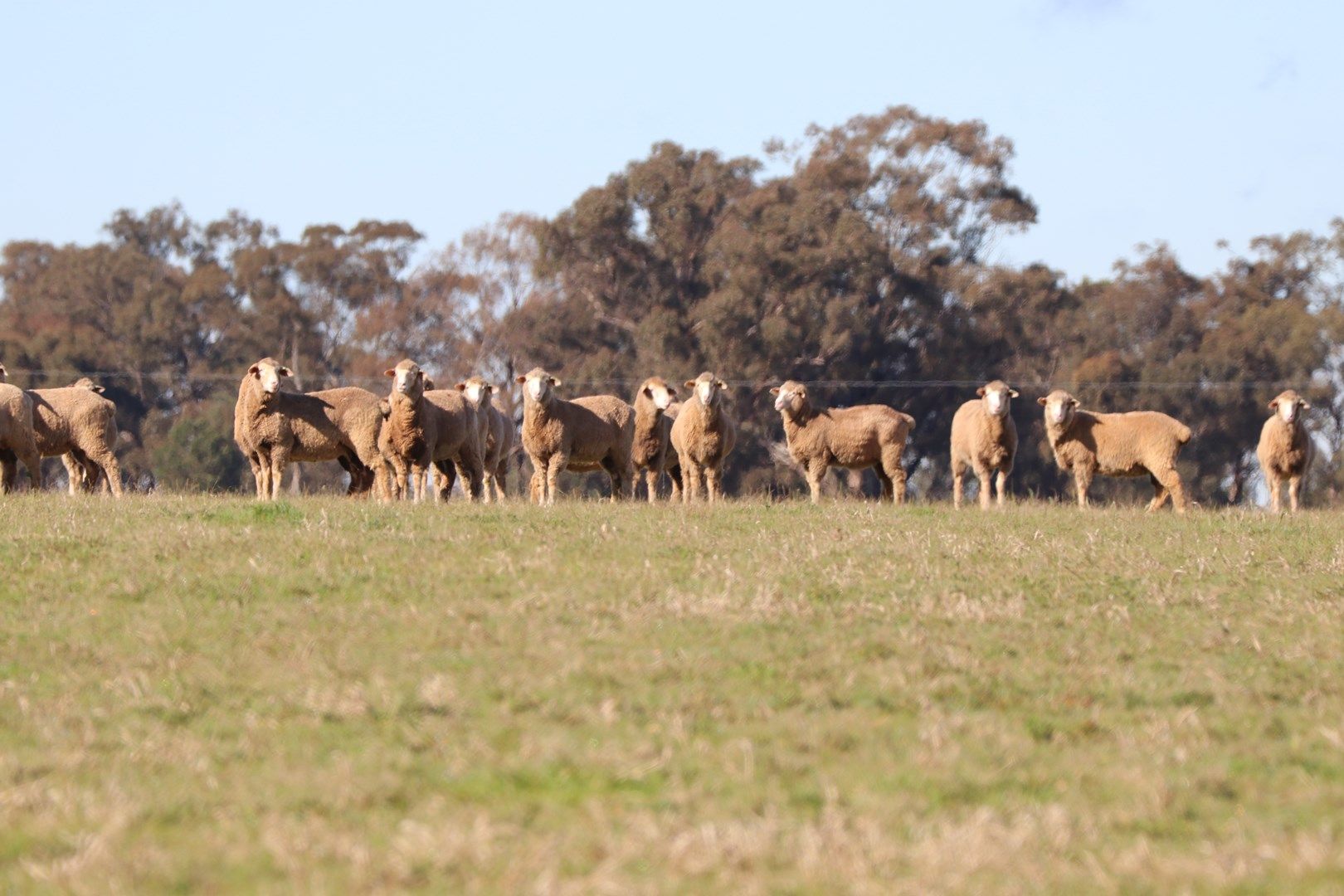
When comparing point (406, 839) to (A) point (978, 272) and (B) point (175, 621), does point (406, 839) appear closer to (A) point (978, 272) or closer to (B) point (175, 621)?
(B) point (175, 621)

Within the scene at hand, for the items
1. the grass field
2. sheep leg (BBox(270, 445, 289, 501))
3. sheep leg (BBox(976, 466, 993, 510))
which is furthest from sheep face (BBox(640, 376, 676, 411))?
the grass field

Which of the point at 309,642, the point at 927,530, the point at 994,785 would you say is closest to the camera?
the point at 994,785

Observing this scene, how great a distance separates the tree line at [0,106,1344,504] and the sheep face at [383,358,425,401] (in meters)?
31.5

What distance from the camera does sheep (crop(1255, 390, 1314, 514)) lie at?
2691 centimetres

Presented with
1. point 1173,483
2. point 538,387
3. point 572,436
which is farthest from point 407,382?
point 1173,483

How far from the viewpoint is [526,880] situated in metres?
6.10

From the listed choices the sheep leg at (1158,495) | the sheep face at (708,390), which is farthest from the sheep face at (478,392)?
the sheep leg at (1158,495)

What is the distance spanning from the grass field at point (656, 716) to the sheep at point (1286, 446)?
1359 cm

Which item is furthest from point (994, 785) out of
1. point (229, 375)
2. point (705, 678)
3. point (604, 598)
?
point (229, 375)

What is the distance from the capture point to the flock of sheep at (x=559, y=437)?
78.7 feet

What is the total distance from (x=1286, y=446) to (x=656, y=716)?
2098 centimetres

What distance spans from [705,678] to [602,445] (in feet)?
60.4

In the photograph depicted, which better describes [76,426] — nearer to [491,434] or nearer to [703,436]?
[491,434]

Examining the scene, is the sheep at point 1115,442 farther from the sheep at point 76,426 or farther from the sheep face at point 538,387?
the sheep at point 76,426
